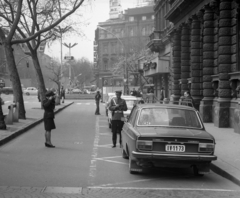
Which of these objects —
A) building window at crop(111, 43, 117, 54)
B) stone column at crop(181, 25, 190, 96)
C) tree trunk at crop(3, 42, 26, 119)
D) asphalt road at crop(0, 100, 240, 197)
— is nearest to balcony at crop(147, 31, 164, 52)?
stone column at crop(181, 25, 190, 96)

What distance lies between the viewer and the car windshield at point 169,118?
9.17m

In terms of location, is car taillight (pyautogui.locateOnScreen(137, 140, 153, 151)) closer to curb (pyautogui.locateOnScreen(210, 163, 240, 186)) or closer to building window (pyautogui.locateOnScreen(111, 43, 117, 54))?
curb (pyautogui.locateOnScreen(210, 163, 240, 186))

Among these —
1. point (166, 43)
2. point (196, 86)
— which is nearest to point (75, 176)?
point (196, 86)

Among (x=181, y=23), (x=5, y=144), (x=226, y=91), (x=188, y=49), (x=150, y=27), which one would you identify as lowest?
(x=5, y=144)

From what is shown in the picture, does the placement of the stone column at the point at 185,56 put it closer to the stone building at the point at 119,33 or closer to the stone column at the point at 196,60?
the stone column at the point at 196,60

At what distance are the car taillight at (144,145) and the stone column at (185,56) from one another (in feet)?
66.8

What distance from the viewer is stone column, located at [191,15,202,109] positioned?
2416cm

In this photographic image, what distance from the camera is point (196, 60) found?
24.1m

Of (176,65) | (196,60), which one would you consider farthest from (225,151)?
(176,65)

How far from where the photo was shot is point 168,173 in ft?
29.8

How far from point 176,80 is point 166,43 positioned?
9273mm

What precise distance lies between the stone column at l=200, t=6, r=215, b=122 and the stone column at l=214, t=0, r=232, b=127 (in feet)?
6.98

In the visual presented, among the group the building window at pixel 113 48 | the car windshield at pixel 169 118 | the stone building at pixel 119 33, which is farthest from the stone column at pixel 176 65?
the building window at pixel 113 48

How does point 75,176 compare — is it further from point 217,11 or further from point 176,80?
point 176,80
